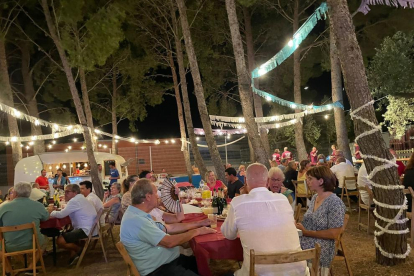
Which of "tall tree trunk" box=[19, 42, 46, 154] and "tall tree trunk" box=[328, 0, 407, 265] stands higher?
"tall tree trunk" box=[19, 42, 46, 154]

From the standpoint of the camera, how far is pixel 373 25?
42.2ft

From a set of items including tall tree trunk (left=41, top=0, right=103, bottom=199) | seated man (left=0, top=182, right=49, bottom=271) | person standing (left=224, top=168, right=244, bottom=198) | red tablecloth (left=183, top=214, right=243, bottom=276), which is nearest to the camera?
red tablecloth (left=183, top=214, right=243, bottom=276)

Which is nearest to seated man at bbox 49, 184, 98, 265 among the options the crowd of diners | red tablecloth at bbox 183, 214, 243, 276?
the crowd of diners

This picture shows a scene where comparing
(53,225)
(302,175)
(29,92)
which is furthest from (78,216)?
(29,92)

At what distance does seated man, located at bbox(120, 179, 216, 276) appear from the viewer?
8.32ft

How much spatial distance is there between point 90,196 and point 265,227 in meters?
3.50

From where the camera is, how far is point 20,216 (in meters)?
4.28

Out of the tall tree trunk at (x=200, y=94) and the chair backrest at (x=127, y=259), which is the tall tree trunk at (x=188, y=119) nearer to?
the tall tree trunk at (x=200, y=94)

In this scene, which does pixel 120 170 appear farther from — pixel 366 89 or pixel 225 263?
pixel 366 89

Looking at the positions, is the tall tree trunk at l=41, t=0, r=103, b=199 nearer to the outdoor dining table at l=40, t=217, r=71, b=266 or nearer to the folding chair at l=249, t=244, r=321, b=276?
the outdoor dining table at l=40, t=217, r=71, b=266

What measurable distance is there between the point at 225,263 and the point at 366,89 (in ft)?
8.70

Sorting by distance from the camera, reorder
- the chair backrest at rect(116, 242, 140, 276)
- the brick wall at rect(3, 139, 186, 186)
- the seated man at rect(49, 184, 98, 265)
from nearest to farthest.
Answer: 1. the chair backrest at rect(116, 242, 140, 276)
2. the seated man at rect(49, 184, 98, 265)
3. the brick wall at rect(3, 139, 186, 186)

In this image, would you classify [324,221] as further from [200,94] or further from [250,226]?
[200,94]

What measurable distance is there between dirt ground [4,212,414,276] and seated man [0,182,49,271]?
68cm
